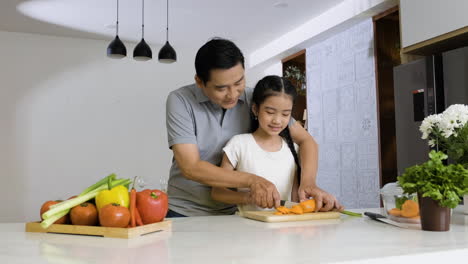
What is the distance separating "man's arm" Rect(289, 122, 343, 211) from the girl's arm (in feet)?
0.66

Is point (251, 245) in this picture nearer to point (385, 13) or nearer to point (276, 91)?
point (276, 91)

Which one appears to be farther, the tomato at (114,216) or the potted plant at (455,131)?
the potted plant at (455,131)

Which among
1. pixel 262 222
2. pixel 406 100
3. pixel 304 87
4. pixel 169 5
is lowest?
pixel 262 222

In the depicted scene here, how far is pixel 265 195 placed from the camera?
140cm

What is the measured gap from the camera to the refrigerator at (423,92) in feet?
9.16

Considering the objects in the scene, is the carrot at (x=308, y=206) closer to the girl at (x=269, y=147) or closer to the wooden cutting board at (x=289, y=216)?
the wooden cutting board at (x=289, y=216)

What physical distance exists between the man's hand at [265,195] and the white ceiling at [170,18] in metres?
3.22

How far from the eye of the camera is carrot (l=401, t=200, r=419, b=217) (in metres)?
1.21

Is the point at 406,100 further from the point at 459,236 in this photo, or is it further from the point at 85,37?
the point at 85,37

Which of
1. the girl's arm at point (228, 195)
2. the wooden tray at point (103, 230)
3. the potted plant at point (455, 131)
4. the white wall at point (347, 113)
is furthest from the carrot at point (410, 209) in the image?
the white wall at point (347, 113)

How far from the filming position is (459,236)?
1040mm

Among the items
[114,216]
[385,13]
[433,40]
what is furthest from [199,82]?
[385,13]

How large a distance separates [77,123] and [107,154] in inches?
22.2

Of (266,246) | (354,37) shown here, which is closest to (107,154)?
(354,37)
